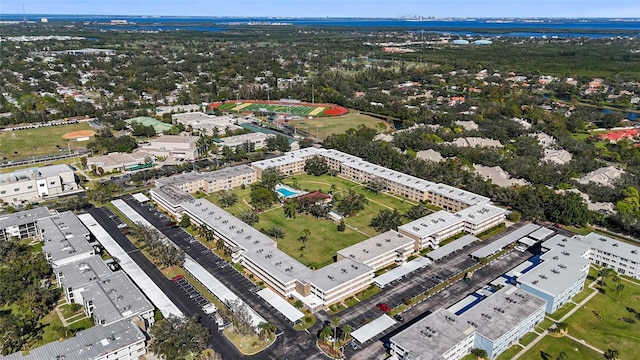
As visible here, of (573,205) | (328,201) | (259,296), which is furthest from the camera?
(328,201)

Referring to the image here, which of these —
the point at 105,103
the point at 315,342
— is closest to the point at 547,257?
the point at 315,342

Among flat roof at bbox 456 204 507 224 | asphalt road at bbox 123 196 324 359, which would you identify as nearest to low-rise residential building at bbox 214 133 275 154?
asphalt road at bbox 123 196 324 359

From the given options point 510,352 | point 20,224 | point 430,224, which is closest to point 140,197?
point 20,224

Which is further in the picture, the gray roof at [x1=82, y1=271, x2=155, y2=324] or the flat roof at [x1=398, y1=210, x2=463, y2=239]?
the flat roof at [x1=398, y1=210, x2=463, y2=239]

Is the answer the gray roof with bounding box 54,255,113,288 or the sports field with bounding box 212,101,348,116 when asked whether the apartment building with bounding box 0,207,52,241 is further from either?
the sports field with bounding box 212,101,348,116

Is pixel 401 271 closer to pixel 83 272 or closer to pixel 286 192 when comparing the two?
pixel 286 192

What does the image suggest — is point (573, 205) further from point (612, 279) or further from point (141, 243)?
point (141, 243)
